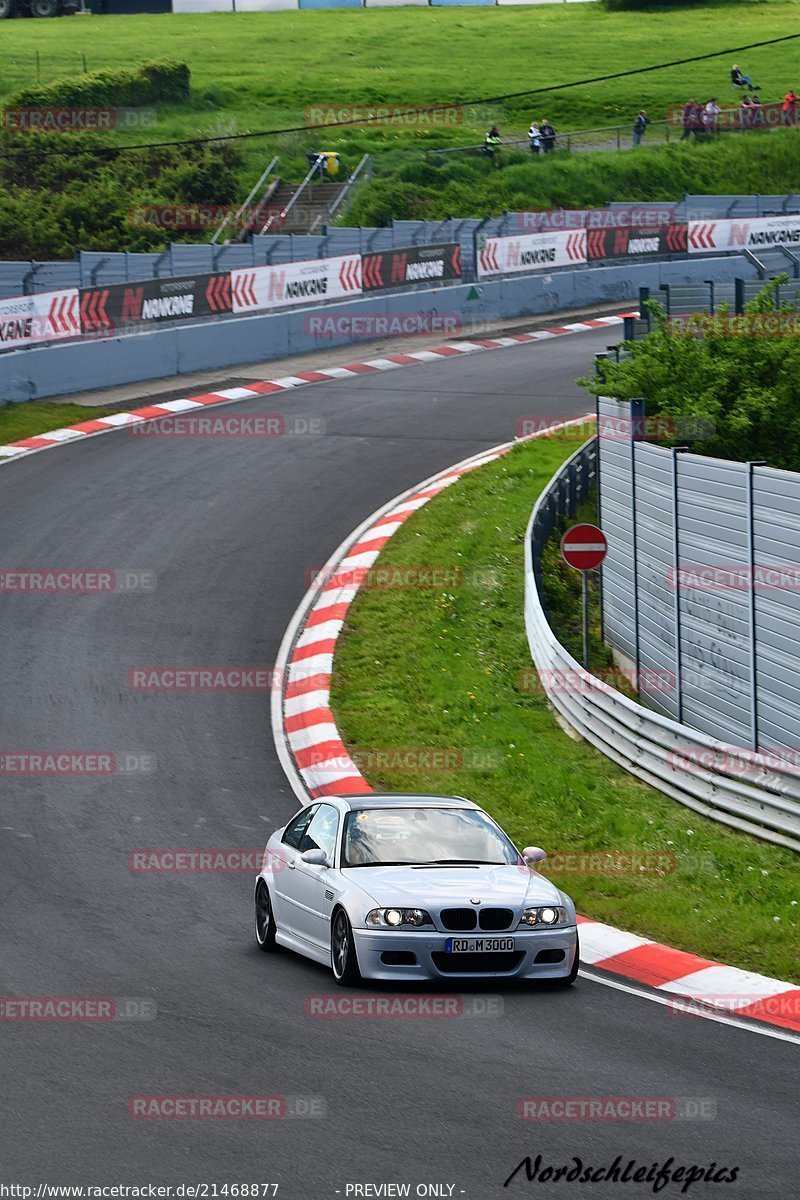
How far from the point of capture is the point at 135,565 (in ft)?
74.7

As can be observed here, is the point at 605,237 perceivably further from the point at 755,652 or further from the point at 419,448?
the point at 755,652

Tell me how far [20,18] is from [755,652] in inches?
3853

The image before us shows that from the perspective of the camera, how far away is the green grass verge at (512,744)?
41.8 ft

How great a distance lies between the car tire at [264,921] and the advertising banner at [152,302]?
22060 millimetres

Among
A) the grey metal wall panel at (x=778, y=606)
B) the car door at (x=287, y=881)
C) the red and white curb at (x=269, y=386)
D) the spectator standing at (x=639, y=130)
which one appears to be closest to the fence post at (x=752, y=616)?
the grey metal wall panel at (x=778, y=606)

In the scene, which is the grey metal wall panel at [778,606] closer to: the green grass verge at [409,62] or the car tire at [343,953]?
the car tire at [343,953]

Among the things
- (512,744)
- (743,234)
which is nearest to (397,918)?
(512,744)

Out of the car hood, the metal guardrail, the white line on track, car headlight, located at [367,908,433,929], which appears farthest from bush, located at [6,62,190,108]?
car headlight, located at [367,908,433,929]


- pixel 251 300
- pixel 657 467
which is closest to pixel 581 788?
pixel 657 467

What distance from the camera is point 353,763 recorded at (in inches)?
663

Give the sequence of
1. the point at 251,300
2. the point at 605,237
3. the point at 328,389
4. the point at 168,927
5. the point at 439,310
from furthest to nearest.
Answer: the point at 605,237
the point at 439,310
the point at 251,300
the point at 328,389
the point at 168,927

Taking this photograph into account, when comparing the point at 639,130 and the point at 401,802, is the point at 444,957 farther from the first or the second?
the point at 639,130

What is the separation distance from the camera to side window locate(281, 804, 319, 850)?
1191 centimetres

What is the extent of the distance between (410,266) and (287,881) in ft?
99.4
